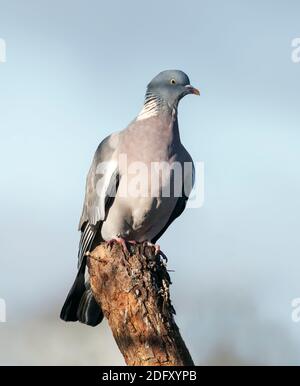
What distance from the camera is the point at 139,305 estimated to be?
21.4 feet

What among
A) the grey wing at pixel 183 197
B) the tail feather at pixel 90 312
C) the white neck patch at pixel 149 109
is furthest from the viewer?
the white neck patch at pixel 149 109

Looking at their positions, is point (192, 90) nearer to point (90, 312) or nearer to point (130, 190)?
point (130, 190)

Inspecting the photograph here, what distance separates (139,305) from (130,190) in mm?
1910

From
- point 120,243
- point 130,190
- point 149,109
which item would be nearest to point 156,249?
point 120,243

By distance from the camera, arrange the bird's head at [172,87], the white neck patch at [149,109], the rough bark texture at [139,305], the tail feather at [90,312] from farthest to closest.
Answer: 1. the bird's head at [172,87]
2. the white neck patch at [149,109]
3. the tail feather at [90,312]
4. the rough bark texture at [139,305]

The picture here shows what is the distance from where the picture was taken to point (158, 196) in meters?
8.27

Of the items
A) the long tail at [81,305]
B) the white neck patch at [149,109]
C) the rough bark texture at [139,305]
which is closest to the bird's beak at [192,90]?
the white neck patch at [149,109]

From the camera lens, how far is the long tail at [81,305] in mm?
8453

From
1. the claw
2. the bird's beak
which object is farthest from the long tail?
the bird's beak

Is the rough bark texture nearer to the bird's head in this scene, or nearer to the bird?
the bird

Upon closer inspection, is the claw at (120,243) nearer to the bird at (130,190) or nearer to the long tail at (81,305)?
the bird at (130,190)
